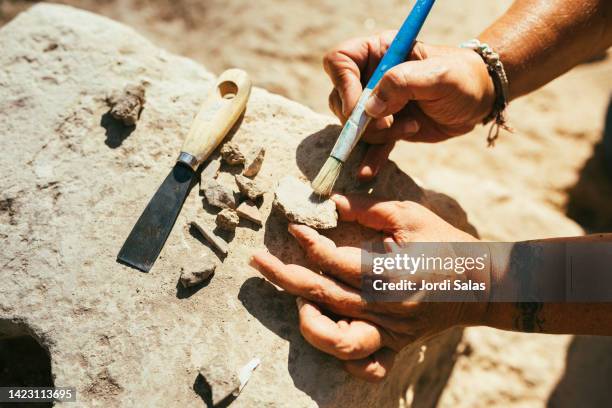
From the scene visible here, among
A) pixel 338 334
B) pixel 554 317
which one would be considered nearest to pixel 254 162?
pixel 338 334

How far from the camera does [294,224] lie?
75.4 inches

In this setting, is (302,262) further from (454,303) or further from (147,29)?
(147,29)

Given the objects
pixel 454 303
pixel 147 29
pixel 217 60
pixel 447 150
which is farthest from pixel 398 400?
pixel 147 29

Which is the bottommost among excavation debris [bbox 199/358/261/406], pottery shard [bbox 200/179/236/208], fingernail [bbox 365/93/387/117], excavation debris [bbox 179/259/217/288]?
excavation debris [bbox 199/358/261/406]

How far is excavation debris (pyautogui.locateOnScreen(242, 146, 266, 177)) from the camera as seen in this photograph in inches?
82.4

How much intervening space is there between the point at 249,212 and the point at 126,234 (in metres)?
0.49

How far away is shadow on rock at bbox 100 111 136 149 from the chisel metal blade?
0.31 m

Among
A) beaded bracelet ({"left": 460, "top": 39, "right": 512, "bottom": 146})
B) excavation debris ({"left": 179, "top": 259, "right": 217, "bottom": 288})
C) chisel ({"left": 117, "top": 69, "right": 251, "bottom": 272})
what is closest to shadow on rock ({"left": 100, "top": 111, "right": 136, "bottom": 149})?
chisel ({"left": 117, "top": 69, "right": 251, "bottom": 272})

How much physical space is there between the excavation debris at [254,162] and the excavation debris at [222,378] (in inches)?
31.0

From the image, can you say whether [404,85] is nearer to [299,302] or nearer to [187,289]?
[299,302]

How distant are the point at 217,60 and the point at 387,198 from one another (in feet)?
7.54

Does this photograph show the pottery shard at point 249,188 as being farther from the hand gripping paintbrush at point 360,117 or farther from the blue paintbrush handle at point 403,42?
the blue paintbrush handle at point 403,42

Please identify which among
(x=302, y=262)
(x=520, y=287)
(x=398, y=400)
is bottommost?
(x=398, y=400)

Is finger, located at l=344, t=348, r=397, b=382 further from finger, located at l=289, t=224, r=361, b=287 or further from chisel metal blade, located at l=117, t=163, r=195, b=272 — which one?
chisel metal blade, located at l=117, t=163, r=195, b=272
